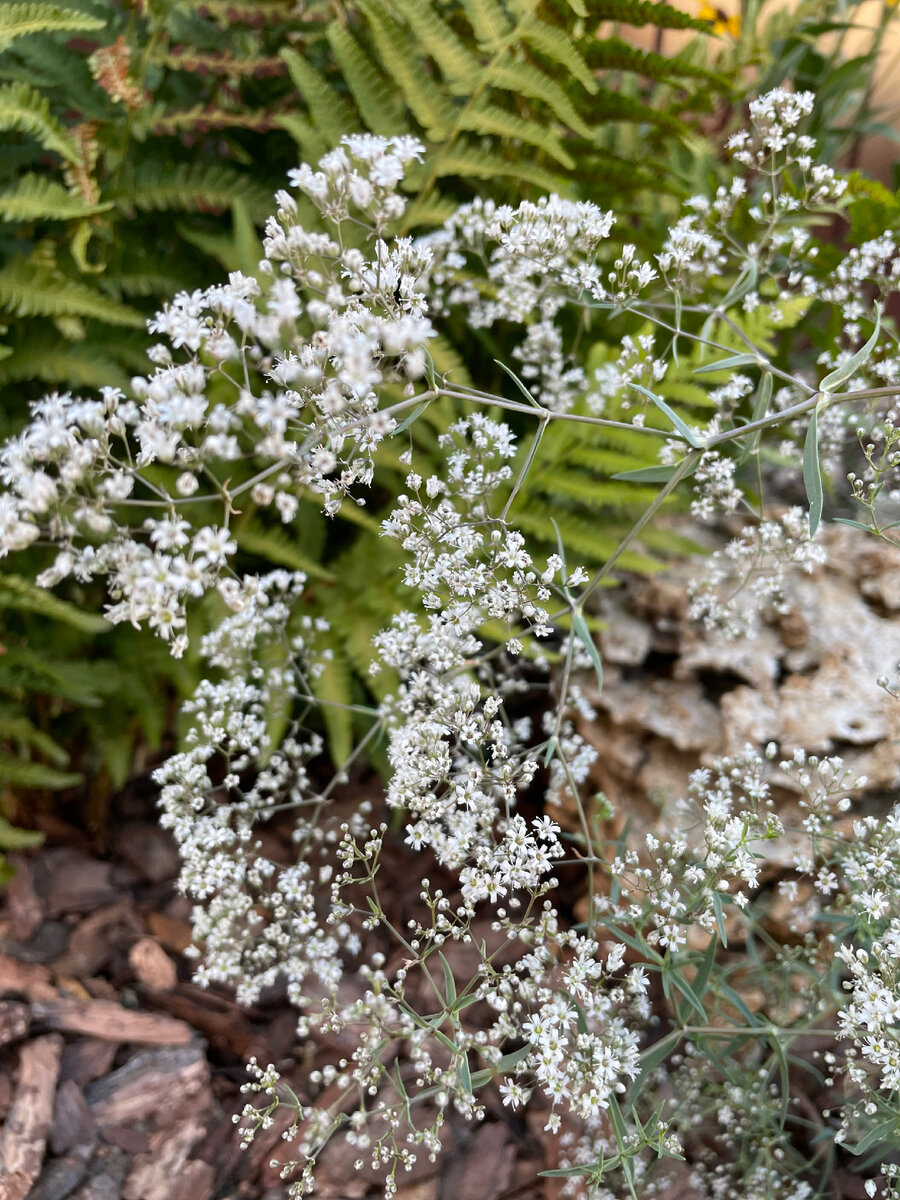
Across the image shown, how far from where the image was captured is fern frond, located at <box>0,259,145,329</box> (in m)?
1.93

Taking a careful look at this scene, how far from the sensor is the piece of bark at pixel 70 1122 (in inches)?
65.8

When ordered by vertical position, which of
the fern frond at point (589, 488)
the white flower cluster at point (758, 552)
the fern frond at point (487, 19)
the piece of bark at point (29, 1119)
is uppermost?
the fern frond at point (487, 19)

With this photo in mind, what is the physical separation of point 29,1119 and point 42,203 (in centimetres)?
189

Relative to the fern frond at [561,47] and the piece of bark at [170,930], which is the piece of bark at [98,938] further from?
A: the fern frond at [561,47]

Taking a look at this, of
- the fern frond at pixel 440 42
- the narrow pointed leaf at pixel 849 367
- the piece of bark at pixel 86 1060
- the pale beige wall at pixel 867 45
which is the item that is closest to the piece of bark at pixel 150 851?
the piece of bark at pixel 86 1060

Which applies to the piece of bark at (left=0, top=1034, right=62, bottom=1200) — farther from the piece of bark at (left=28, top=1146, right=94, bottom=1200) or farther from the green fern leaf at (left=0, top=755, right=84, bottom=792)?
the green fern leaf at (left=0, top=755, right=84, bottom=792)

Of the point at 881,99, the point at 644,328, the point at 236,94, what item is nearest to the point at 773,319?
the point at 644,328

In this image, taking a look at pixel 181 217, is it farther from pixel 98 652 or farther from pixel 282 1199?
pixel 282 1199

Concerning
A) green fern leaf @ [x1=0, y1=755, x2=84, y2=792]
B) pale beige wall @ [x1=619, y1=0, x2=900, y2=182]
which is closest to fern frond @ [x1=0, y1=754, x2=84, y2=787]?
green fern leaf @ [x1=0, y1=755, x2=84, y2=792]

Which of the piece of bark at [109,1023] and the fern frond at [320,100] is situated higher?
the fern frond at [320,100]

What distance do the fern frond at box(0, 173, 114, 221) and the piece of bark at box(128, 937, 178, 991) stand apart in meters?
1.67

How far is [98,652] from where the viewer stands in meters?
2.43

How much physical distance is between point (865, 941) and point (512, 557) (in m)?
0.84

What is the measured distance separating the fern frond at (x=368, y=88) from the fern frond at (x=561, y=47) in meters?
0.37
